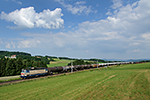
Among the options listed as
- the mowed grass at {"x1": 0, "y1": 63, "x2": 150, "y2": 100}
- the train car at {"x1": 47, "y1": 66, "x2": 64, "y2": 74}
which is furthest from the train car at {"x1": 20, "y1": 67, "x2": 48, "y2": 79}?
the mowed grass at {"x1": 0, "y1": 63, "x2": 150, "y2": 100}

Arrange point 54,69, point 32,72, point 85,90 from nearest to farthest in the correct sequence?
1. point 85,90
2. point 32,72
3. point 54,69

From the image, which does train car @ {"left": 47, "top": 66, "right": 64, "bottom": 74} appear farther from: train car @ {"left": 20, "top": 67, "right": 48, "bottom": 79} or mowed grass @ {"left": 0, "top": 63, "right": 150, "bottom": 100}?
mowed grass @ {"left": 0, "top": 63, "right": 150, "bottom": 100}

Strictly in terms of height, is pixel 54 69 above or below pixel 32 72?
above

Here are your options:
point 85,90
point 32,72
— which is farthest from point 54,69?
point 85,90

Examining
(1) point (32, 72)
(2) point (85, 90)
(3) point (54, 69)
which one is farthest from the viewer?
(3) point (54, 69)

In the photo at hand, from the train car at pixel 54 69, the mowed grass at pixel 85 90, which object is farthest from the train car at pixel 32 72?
the mowed grass at pixel 85 90

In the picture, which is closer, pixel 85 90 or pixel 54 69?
pixel 85 90

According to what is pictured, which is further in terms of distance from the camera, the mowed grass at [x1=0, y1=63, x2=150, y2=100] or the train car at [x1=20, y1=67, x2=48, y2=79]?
the train car at [x1=20, y1=67, x2=48, y2=79]

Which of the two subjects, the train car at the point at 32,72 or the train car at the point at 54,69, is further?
the train car at the point at 54,69

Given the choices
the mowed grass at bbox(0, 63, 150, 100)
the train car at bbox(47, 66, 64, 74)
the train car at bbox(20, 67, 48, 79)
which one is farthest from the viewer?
the train car at bbox(47, 66, 64, 74)

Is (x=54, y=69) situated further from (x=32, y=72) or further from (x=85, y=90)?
(x=85, y=90)

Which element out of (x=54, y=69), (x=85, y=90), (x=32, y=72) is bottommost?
(x=85, y=90)

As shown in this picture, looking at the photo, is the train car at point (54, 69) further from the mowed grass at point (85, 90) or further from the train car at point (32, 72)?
the mowed grass at point (85, 90)

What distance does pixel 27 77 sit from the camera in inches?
1677
